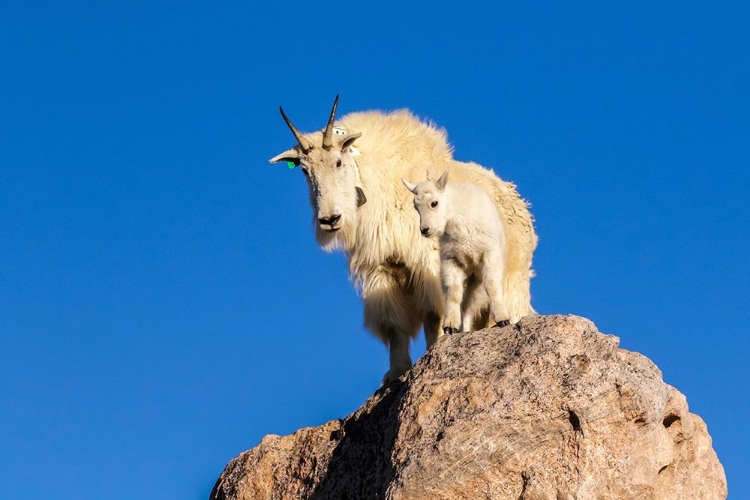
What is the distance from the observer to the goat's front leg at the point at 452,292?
333 inches

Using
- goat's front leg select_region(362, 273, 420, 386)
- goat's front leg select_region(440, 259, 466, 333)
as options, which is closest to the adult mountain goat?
goat's front leg select_region(362, 273, 420, 386)

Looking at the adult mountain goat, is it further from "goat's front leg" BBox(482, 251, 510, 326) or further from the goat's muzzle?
"goat's front leg" BBox(482, 251, 510, 326)

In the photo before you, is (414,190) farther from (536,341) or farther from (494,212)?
(536,341)

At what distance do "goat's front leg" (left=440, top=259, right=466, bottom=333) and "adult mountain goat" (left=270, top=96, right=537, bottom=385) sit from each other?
1.35m

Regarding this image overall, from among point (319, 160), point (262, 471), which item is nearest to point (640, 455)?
point (262, 471)

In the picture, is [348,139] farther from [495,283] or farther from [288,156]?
[495,283]

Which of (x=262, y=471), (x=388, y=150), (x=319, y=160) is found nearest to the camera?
(x=262, y=471)

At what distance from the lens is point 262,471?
7.34 m

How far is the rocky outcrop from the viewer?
606 centimetres

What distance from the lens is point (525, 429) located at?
6141 mm

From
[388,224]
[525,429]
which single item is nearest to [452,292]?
[388,224]

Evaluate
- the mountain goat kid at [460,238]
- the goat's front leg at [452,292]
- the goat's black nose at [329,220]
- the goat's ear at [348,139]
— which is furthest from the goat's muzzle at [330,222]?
the goat's front leg at [452,292]

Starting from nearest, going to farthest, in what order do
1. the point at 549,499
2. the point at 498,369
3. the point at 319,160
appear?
1. the point at 549,499
2. the point at 498,369
3. the point at 319,160

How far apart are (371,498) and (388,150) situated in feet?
16.6
